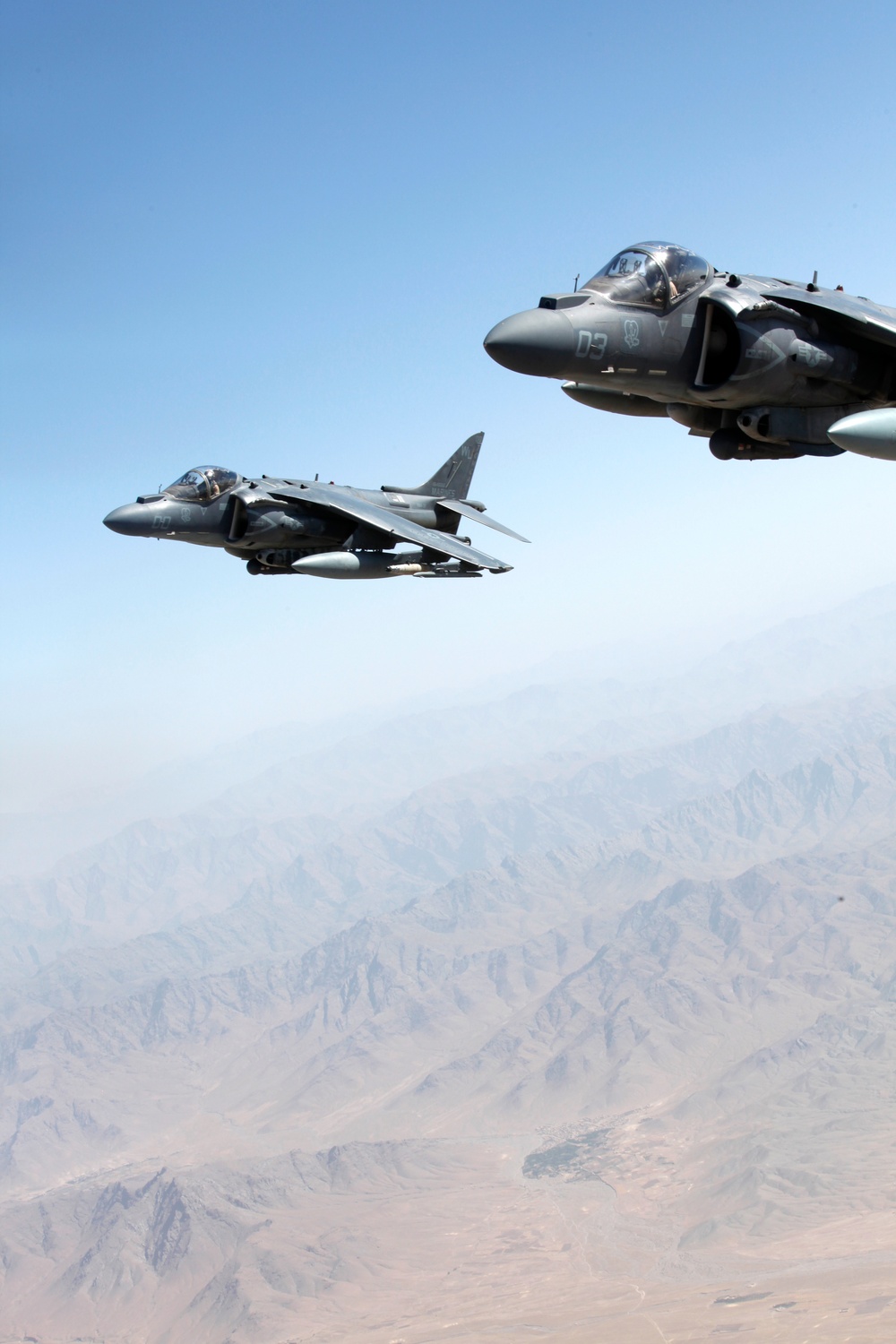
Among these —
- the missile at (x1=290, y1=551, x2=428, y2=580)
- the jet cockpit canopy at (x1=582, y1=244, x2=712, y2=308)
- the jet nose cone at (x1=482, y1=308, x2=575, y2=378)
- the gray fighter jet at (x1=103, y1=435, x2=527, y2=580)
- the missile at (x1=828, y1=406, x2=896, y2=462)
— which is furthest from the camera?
the gray fighter jet at (x1=103, y1=435, x2=527, y2=580)

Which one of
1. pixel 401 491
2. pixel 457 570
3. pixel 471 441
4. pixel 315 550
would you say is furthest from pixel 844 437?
pixel 471 441

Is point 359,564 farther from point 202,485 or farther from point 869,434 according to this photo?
point 869,434

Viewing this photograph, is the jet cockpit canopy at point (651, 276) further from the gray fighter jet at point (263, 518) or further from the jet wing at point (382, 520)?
the gray fighter jet at point (263, 518)

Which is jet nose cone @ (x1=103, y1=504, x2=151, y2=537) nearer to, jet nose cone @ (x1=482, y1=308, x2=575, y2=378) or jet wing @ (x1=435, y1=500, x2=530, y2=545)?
jet wing @ (x1=435, y1=500, x2=530, y2=545)

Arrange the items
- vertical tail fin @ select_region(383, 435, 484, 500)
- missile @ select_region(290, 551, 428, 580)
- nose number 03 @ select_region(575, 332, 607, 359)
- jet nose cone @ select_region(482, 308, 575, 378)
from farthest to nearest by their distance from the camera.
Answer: vertical tail fin @ select_region(383, 435, 484, 500)
missile @ select_region(290, 551, 428, 580)
nose number 03 @ select_region(575, 332, 607, 359)
jet nose cone @ select_region(482, 308, 575, 378)

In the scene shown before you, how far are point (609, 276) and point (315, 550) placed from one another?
22.4m

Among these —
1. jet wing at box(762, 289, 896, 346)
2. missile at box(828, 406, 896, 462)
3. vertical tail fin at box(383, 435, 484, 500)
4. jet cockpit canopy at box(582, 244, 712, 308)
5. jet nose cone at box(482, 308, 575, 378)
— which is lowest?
missile at box(828, 406, 896, 462)

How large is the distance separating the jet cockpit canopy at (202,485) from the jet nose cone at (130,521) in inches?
51.1

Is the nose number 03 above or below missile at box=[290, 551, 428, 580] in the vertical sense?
above

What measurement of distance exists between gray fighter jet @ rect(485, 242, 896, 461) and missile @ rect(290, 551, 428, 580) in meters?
17.1

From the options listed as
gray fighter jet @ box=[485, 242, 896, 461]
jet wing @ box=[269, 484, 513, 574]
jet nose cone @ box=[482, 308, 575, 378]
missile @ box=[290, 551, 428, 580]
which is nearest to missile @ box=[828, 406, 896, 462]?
gray fighter jet @ box=[485, 242, 896, 461]

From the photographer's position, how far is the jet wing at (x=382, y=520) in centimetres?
3434

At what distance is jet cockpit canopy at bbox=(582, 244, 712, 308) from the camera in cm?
1888

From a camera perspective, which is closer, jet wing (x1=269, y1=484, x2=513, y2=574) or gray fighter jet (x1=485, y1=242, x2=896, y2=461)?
gray fighter jet (x1=485, y1=242, x2=896, y2=461)
